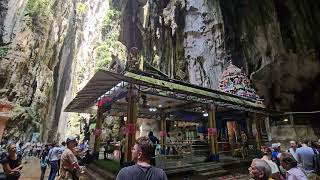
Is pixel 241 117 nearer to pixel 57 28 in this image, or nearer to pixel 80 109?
pixel 80 109

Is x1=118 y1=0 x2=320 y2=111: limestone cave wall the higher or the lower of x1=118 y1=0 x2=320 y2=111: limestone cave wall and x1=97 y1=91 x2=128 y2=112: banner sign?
the higher

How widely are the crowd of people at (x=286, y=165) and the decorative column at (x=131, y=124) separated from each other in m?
4.85

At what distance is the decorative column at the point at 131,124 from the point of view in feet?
27.8

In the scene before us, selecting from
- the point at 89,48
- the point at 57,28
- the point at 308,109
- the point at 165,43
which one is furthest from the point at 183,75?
the point at 89,48

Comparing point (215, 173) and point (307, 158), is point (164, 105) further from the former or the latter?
point (307, 158)

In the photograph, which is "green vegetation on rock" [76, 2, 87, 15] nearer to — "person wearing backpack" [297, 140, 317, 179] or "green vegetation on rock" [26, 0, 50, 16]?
"green vegetation on rock" [26, 0, 50, 16]

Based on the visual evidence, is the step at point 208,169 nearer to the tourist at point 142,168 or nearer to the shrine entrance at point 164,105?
the shrine entrance at point 164,105

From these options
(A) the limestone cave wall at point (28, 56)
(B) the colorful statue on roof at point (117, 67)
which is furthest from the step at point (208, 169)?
(A) the limestone cave wall at point (28, 56)

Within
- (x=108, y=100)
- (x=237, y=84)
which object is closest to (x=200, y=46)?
(x=237, y=84)

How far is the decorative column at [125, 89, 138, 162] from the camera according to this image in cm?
846

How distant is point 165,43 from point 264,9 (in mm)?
14613

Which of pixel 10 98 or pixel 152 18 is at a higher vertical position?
pixel 152 18

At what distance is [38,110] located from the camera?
28609mm

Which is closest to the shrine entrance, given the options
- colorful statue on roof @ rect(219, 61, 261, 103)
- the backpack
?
colorful statue on roof @ rect(219, 61, 261, 103)
